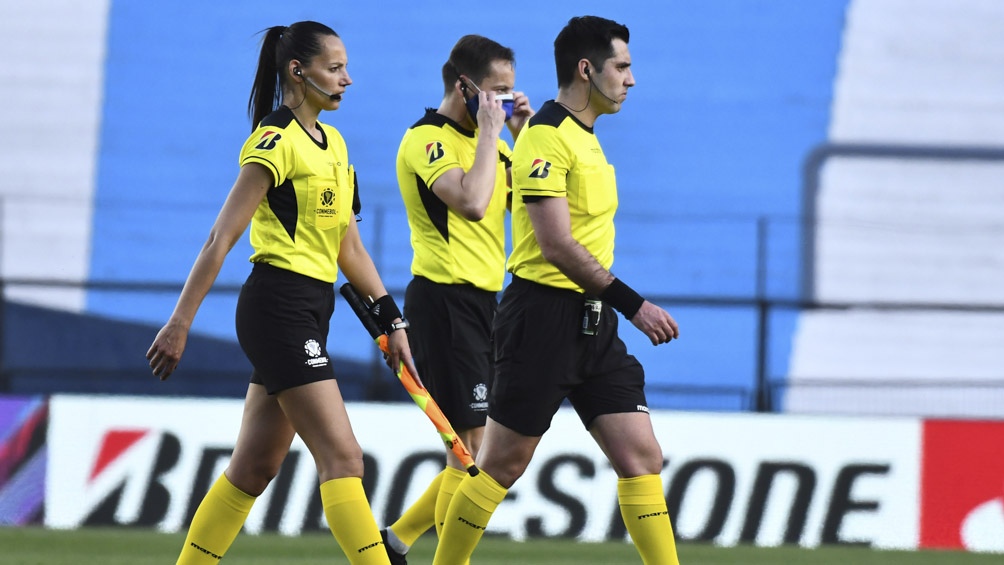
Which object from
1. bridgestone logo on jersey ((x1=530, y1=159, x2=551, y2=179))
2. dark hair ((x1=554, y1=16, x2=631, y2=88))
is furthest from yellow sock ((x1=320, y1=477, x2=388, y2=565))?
dark hair ((x1=554, y1=16, x2=631, y2=88))

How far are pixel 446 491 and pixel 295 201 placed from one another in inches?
63.8

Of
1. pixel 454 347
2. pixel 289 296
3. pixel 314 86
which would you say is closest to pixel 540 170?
pixel 314 86

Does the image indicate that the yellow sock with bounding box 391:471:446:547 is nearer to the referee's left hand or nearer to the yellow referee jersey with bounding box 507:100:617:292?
the referee's left hand

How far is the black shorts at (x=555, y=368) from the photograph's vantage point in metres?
4.77

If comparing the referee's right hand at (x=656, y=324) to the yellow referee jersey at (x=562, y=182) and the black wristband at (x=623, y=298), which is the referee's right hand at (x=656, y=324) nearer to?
the black wristband at (x=623, y=298)

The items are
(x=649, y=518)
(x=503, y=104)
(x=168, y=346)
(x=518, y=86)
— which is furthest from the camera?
(x=518, y=86)

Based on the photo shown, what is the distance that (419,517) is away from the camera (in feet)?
19.5

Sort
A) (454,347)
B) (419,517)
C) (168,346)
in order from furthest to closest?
(419,517) < (454,347) < (168,346)

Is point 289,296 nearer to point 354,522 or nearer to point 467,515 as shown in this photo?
point 354,522

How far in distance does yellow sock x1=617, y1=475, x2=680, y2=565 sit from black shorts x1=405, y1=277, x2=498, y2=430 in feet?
3.71

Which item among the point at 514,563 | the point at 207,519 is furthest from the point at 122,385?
the point at 207,519

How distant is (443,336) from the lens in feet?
19.0

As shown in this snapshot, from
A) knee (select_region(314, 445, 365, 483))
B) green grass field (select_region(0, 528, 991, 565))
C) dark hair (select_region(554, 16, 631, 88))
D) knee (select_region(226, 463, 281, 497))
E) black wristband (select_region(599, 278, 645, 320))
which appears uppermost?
dark hair (select_region(554, 16, 631, 88))

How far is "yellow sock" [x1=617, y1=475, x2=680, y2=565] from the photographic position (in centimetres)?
470
